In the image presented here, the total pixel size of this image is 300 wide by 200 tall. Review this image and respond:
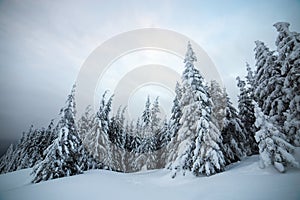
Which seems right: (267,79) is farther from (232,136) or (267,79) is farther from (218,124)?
(232,136)

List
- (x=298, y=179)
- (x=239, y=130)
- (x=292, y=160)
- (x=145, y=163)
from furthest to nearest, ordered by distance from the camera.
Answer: (x=145, y=163)
(x=239, y=130)
(x=292, y=160)
(x=298, y=179)

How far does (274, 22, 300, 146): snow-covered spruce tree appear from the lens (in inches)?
509

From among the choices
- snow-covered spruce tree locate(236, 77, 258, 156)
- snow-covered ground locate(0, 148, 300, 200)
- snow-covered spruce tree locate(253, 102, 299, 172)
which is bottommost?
snow-covered ground locate(0, 148, 300, 200)

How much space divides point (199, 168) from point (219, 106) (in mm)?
9461

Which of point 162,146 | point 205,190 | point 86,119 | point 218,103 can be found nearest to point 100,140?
point 86,119

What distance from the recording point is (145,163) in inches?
1138

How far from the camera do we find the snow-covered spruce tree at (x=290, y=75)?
12.9 m

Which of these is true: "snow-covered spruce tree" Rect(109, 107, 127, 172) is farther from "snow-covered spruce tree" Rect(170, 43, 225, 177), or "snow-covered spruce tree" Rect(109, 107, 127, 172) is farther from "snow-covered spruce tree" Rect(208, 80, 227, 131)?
"snow-covered spruce tree" Rect(208, 80, 227, 131)

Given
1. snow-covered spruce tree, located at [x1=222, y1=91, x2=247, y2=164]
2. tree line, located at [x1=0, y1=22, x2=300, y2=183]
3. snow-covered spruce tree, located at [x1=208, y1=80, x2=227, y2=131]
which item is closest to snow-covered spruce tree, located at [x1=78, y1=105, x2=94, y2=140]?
tree line, located at [x1=0, y1=22, x2=300, y2=183]

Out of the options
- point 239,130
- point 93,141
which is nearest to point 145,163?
point 93,141

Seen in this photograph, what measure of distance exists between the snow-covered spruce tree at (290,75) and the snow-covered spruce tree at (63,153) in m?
20.6

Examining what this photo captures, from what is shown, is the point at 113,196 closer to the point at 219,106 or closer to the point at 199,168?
the point at 199,168

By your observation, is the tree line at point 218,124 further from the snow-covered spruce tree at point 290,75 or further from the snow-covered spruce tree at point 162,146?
the snow-covered spruce tree at point 162,146

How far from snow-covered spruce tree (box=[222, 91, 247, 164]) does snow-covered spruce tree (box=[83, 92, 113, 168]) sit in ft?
55.1
